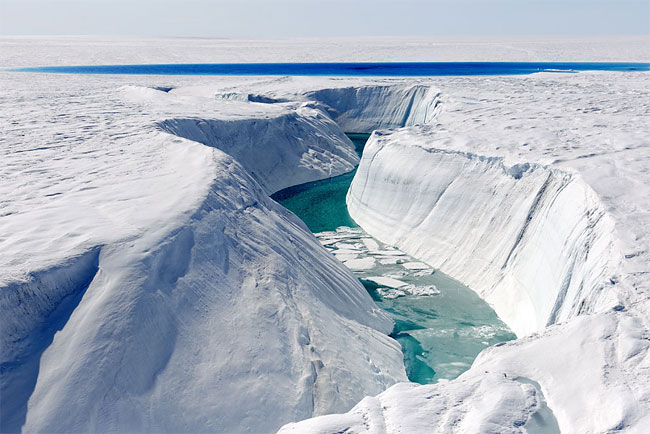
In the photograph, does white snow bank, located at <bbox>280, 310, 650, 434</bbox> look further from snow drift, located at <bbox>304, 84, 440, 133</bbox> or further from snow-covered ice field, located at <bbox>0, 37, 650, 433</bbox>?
snow drift, located at <bbox>304, 84, 440, 133</bbox>

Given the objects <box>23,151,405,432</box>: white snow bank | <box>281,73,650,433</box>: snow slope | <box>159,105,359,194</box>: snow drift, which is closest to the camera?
<box>281,73,650,433</box>: snow slope

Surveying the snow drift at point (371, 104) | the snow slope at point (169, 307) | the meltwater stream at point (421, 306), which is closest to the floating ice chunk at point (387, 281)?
the meltwater stream at point (421, 306)

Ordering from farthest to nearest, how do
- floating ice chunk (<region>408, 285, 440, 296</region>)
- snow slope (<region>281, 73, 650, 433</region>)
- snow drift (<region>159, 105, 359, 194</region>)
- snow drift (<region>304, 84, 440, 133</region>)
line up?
1. snow drift (<region>304, 84, 440, 133</region>)
2. snow drift (<region>159, 105, 359, 194</region>)
3. floating ice chunk (<region>408, 285, 440, 296</region>)
4. snow slope (<region>281, 73, 650, 433</region>)

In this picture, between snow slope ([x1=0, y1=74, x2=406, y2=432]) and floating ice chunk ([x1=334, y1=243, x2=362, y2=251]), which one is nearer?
snow slope ([x1=0, y1=74, x2=406, y2=432])

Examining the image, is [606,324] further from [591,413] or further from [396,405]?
[396,405]

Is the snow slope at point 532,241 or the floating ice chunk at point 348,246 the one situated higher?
the snow slope at point 532,241

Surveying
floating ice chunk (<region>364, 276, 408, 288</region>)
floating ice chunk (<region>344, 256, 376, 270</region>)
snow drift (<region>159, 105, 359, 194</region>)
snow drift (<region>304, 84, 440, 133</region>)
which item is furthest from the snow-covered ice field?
snow drift (<region>304, 84, 440, 133</region>)

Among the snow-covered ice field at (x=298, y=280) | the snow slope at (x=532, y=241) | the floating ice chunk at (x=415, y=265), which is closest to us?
the snow slope at (x=532, y=241)

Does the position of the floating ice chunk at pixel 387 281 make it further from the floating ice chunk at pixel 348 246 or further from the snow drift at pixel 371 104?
the snow drift at pixel 371 104
